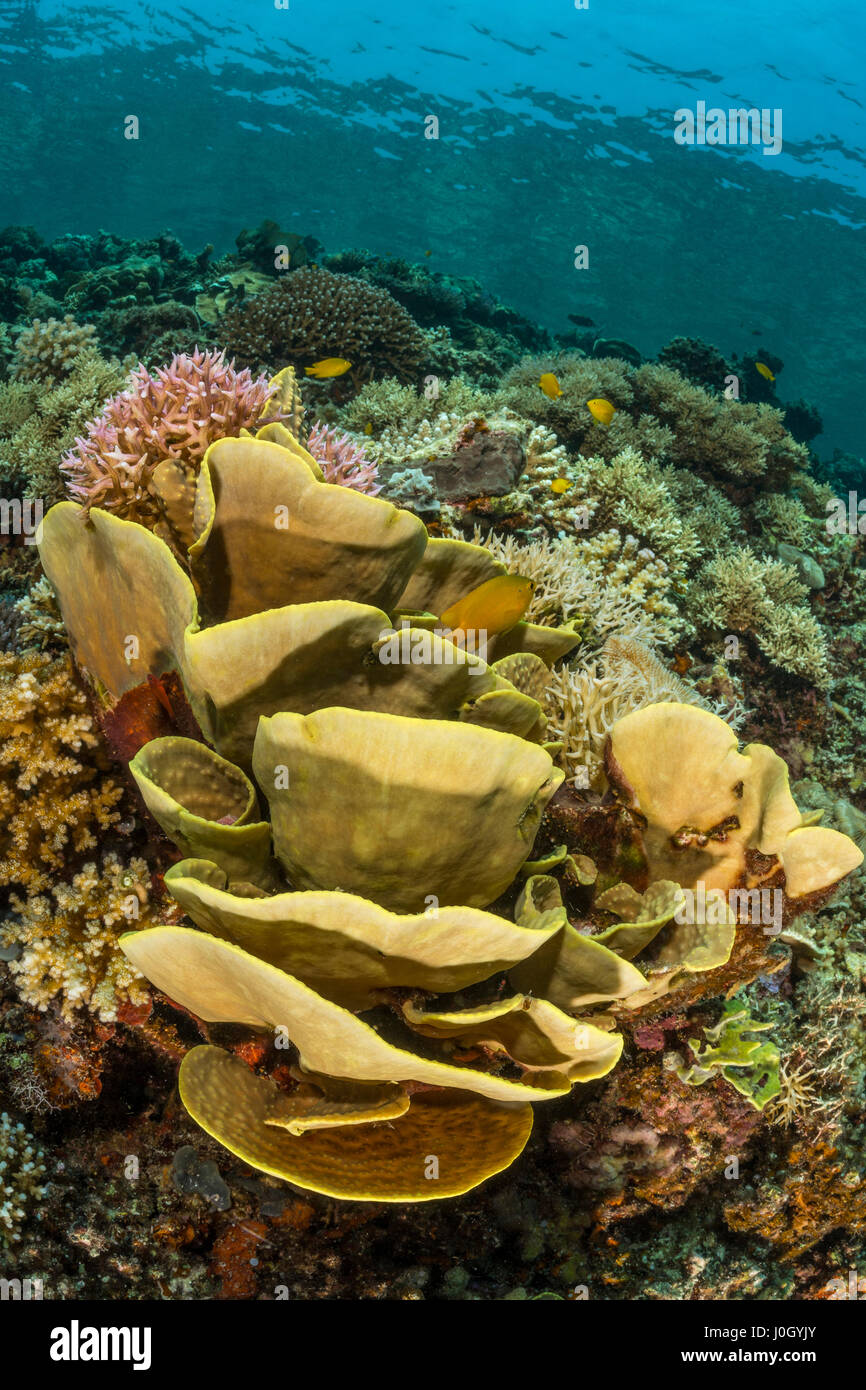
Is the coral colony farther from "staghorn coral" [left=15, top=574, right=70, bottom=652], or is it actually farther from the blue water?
the blue water

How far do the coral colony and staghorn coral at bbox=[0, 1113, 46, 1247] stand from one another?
0.4 inches

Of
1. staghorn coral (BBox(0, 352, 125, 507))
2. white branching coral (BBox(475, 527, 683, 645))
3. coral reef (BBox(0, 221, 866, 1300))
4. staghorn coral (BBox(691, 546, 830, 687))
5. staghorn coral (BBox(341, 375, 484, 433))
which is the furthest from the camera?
staghorn coral (BBox(341, 375, 484, 433))

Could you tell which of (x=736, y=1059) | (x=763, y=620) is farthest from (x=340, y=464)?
(x=763, y=620)

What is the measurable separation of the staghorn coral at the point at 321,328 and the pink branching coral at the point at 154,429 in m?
6.53

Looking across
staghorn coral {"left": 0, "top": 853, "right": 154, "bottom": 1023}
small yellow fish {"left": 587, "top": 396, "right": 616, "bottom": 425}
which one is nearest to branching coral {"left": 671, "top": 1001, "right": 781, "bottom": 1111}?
staghorn coral {"left": 0, "top": 853, "right": 154, "bottom": 1023}

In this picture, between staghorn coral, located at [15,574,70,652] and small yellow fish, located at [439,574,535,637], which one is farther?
staghorn coral, located at [15,574,70,652]

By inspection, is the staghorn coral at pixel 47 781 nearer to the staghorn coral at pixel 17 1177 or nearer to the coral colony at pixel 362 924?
the coral colony at pixel 362 924

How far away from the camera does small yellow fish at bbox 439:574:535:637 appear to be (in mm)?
1979

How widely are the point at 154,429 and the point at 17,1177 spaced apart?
8.05 feet

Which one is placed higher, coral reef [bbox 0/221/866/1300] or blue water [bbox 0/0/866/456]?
blue water [bbox 0/0/866/456]

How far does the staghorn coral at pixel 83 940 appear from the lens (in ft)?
6.57

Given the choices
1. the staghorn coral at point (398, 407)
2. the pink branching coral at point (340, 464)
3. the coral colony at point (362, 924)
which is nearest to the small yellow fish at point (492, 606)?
the coral colony at point (362, 924)

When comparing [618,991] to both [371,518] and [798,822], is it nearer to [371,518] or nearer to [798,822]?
[798,822]

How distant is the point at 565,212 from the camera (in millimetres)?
52094
